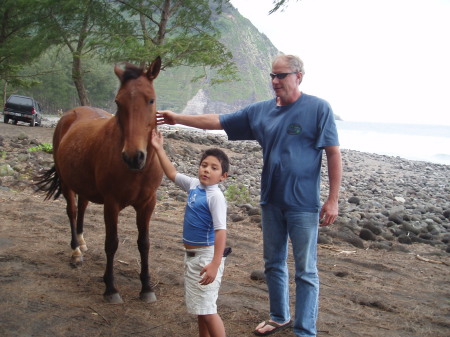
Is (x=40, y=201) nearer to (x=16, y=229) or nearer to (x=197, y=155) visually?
(x=16, y=229)

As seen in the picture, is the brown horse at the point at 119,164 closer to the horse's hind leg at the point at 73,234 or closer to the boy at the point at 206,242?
the horse's hind leg at the point at 73,234

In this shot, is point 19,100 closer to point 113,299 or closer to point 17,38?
point 17,38

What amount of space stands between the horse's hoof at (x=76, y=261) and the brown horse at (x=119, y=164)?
0.01 m

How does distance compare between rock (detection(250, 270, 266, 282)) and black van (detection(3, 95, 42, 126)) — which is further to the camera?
black van (detection(3, 95, 42, 126))

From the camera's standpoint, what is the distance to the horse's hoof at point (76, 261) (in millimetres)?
4916

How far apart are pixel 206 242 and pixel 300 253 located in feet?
2.73

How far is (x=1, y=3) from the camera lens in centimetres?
1873

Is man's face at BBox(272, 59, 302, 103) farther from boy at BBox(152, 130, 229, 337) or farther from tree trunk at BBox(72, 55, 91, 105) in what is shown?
tree trunk at BBox(72, 55, 91, 105)

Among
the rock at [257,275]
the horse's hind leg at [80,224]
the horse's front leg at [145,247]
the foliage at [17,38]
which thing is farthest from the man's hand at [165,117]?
the foliage at [17,38]

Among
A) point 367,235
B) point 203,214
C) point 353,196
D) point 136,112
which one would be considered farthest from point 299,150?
point 353,196

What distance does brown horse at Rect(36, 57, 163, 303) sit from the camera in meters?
3.41

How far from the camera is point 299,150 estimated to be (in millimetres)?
3350

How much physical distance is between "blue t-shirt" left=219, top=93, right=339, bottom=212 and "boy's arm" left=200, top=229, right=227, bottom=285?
749mm

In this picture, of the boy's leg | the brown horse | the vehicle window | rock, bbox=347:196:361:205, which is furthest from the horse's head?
the vehicle window
